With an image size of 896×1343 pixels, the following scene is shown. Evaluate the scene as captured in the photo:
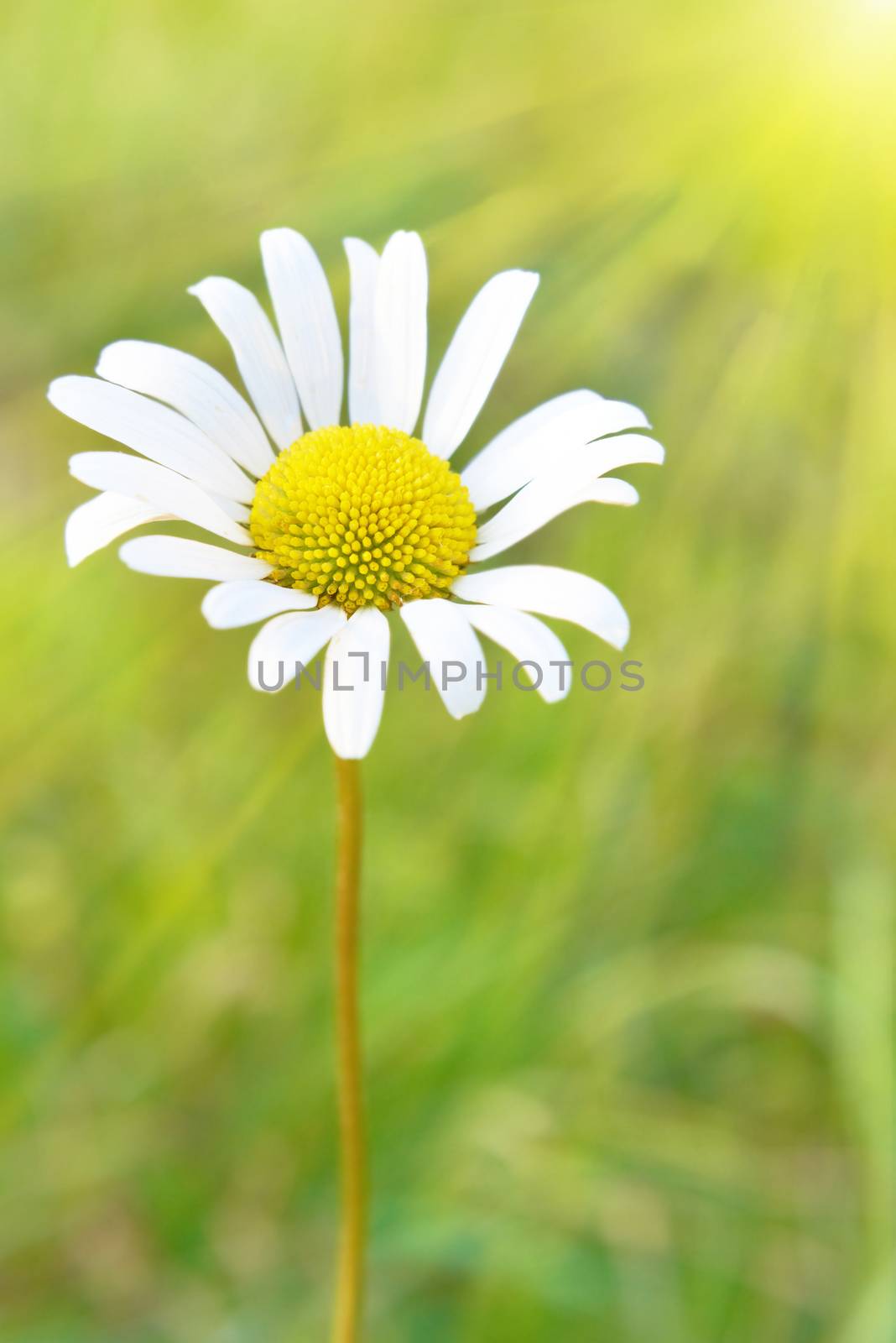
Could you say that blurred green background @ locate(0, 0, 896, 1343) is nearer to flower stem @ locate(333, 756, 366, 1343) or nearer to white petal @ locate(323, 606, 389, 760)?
flower stem @ locate(333, 756, 366, 1343)

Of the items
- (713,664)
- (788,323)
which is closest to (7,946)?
(713,664)

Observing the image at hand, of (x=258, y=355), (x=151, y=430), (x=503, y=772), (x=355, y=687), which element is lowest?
(x=355, y=687)

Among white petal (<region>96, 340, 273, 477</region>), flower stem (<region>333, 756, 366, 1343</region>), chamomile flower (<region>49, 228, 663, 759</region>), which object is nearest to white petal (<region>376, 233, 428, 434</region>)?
chamomile flower (<region>49, 228, 663, 759</region>)

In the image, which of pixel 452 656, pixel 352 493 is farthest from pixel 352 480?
pixel 452 656

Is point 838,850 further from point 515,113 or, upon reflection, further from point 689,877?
point 515,113

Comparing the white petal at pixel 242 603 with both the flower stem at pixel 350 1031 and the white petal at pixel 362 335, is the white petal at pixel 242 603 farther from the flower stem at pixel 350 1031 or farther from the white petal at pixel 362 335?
the white petal at pixel 362 335

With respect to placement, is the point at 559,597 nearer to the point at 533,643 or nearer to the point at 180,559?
the point at 533,643
